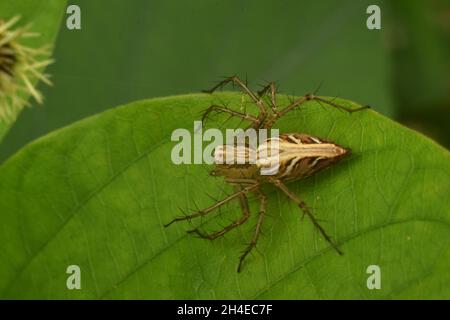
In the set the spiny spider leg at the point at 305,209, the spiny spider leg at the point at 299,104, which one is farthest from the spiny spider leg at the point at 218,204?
the spiny spider leg at the point at 299,104

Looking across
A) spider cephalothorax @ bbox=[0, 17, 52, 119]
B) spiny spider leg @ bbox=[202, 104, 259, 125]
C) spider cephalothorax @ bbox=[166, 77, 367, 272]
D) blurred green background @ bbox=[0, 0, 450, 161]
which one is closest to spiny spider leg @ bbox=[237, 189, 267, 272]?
spider cephalothorax @ bbox=[166, 77, 367, 272]

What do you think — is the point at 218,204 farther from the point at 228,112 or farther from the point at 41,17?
the point at 41,17

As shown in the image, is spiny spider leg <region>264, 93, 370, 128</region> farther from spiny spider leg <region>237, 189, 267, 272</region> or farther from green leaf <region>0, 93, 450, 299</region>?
spiny spider leg <region>237, 189, 267, 272</region>

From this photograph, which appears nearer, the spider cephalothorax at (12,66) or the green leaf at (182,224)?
the spider cephalothorax at (12,66)

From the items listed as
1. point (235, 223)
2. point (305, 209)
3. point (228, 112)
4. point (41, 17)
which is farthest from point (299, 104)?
point (41, 17)

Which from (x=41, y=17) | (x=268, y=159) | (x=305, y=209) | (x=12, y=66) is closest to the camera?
(x=12, y=66)

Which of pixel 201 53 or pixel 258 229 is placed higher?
pixel 201 53

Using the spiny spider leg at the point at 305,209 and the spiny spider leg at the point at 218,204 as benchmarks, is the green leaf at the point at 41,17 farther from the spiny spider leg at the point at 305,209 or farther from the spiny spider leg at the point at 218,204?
the spiny spider leg at the point at 305,209
